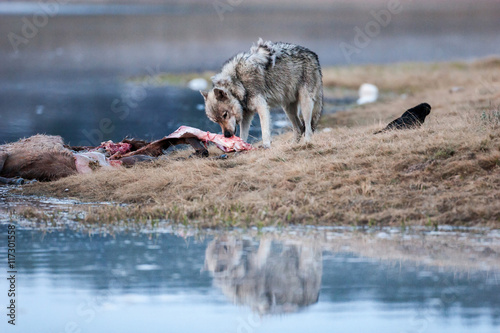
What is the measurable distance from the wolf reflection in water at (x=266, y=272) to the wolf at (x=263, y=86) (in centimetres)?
480

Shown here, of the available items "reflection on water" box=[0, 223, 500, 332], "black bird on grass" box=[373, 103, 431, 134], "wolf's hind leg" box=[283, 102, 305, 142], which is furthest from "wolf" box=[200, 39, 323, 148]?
"reflection on water" box=[0, 223, 500, 332]

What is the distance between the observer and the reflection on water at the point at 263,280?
19.4ft

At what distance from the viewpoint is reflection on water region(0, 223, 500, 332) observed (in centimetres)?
591

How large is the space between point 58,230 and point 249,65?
17.3ft

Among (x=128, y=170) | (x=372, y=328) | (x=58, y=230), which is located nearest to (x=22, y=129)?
(x=128, y=170)

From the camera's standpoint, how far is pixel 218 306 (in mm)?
6223

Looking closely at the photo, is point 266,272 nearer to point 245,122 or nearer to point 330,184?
point 330,184

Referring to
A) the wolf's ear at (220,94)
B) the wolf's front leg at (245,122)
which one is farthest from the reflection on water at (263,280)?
the wolf's front leg at (245,122)

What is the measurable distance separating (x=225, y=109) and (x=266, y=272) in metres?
6.35

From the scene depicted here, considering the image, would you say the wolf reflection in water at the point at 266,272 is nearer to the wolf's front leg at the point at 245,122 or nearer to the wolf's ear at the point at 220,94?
the wolf's ear at the point at 220,94

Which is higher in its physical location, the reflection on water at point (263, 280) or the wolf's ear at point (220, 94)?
the wolf's ear at point (220, 94)

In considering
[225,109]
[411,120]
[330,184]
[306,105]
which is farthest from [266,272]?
[306,105]

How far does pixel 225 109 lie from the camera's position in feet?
43.1

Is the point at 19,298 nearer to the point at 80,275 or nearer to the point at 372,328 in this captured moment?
the point at 80,275
